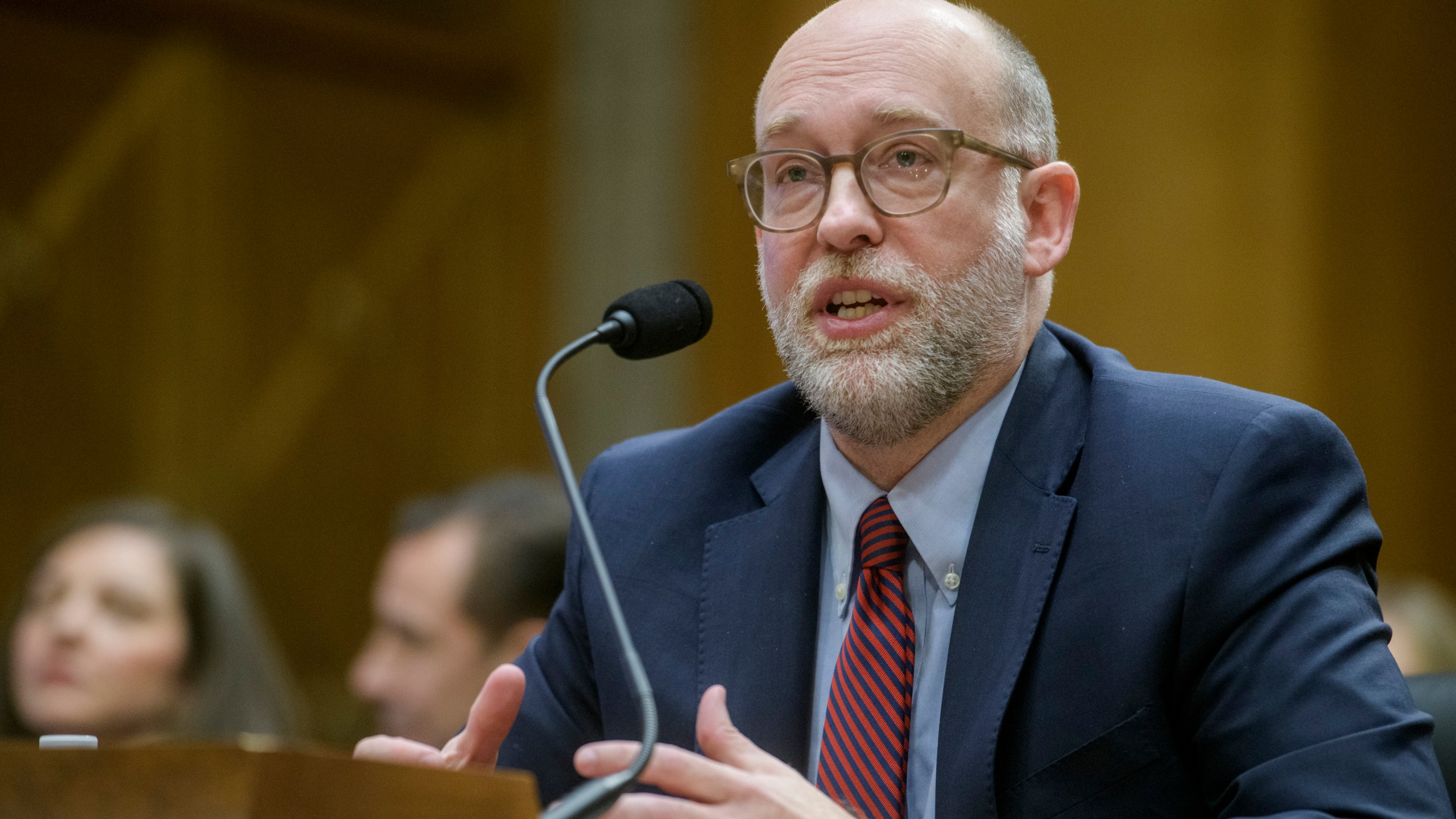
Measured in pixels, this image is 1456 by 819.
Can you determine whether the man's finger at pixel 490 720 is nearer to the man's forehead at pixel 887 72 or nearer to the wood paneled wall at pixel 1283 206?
the man's forehead at pixel 887 72

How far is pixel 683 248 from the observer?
5.00 meters

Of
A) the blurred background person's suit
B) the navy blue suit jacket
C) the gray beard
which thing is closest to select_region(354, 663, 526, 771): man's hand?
the navy blue suit jacket

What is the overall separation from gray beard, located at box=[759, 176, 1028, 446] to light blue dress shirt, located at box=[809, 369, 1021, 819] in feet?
0.17

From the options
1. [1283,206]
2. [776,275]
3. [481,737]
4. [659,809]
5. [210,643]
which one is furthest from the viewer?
[1283,206]

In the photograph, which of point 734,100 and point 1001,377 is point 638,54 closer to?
point 734,100

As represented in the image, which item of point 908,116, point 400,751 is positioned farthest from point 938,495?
point 400,751

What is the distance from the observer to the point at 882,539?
5.49ft

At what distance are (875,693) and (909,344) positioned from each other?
0.38m

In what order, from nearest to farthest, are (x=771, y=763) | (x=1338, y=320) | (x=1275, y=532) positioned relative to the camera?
(x=771, y=763) < (x=1275, y=532) < (x=1338, y=320)

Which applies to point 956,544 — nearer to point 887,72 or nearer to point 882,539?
point 882,539

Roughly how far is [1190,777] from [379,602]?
1892mm

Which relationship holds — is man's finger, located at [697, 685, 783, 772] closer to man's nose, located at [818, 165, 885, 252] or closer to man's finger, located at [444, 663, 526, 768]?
man's finger, located at [444, 663, 526, 768]

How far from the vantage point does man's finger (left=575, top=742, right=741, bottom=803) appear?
120cm

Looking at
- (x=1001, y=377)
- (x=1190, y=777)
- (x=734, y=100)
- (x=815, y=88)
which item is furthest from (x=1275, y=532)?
(x=734, y=100)
